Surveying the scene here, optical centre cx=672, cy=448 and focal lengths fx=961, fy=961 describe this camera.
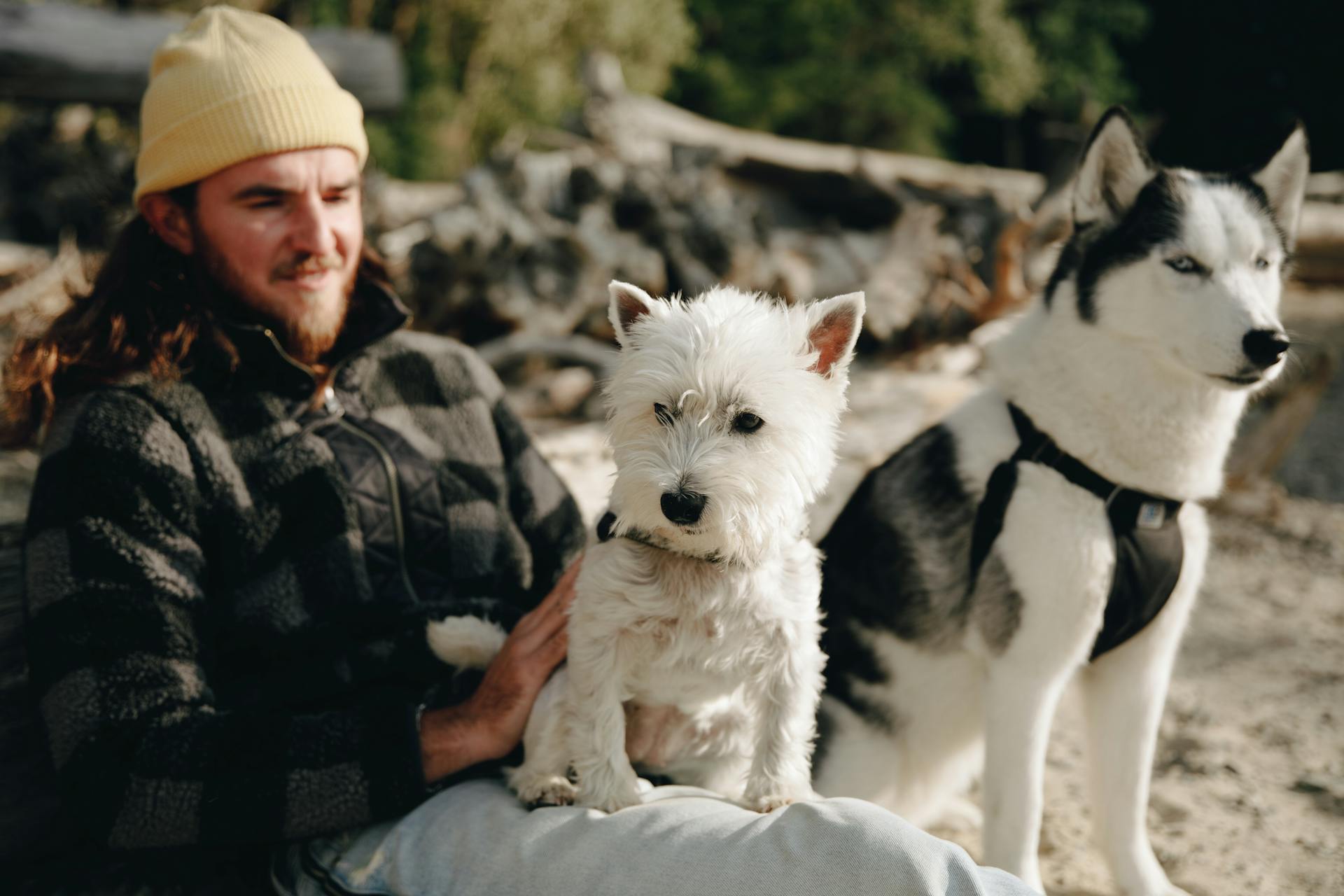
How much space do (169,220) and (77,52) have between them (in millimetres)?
6593

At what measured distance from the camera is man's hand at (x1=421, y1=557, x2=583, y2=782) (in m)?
2.15

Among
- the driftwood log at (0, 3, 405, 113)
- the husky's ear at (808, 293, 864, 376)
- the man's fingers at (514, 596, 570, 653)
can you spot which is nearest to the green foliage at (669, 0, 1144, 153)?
the driftwood log at (0, 3, 405, 113)

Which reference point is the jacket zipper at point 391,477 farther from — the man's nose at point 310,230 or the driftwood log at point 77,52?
the driftwood log at point 77,52

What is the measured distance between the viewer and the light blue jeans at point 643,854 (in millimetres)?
1808

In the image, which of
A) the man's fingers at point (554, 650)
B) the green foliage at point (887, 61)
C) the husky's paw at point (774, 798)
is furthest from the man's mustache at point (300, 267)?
the green foliage at point (887, 61)

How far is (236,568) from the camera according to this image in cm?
224

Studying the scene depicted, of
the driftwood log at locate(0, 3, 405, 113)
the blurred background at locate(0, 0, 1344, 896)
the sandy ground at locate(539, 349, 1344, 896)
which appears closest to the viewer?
the sandy ground at locate(539, 349, 1344, 896)

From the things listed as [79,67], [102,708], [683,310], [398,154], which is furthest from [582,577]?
[398,154]

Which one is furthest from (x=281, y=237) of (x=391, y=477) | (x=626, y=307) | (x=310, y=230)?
(x=626, y=307)

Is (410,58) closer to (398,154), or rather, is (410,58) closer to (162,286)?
(398,154)

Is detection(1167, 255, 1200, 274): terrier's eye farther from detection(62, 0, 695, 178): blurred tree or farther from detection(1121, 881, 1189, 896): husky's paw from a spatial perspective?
detection(62, 0, 695, 178): blurred tree

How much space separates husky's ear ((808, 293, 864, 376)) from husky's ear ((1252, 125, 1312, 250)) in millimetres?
1463

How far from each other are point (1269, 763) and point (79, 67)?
29.8 ft

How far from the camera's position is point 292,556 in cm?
230
